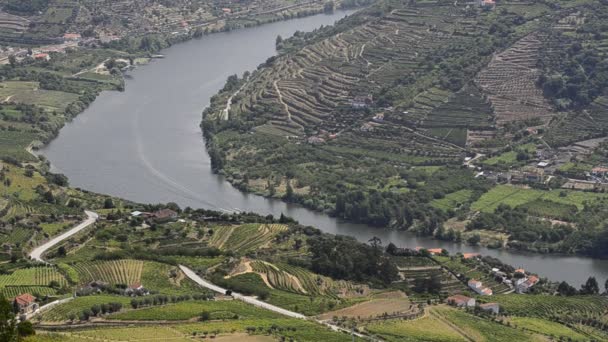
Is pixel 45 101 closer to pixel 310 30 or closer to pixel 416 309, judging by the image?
pixel 310 30

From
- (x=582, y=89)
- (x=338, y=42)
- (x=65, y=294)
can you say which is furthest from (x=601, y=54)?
(x=65, y=294)

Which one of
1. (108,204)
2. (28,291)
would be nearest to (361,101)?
(108,204)

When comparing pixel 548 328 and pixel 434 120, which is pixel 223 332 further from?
pixel 434 120

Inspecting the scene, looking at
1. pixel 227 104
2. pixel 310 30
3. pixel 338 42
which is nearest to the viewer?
pixel 227 104

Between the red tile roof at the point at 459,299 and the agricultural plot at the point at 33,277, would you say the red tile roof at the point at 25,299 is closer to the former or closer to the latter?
the agricultural plot at the point at 33,277

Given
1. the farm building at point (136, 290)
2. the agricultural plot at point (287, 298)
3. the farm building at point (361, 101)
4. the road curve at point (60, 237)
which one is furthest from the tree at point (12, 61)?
the farm building at point (136, 290)

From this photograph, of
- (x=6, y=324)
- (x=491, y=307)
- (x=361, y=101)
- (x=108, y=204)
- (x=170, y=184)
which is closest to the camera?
(x=6, y=324)
